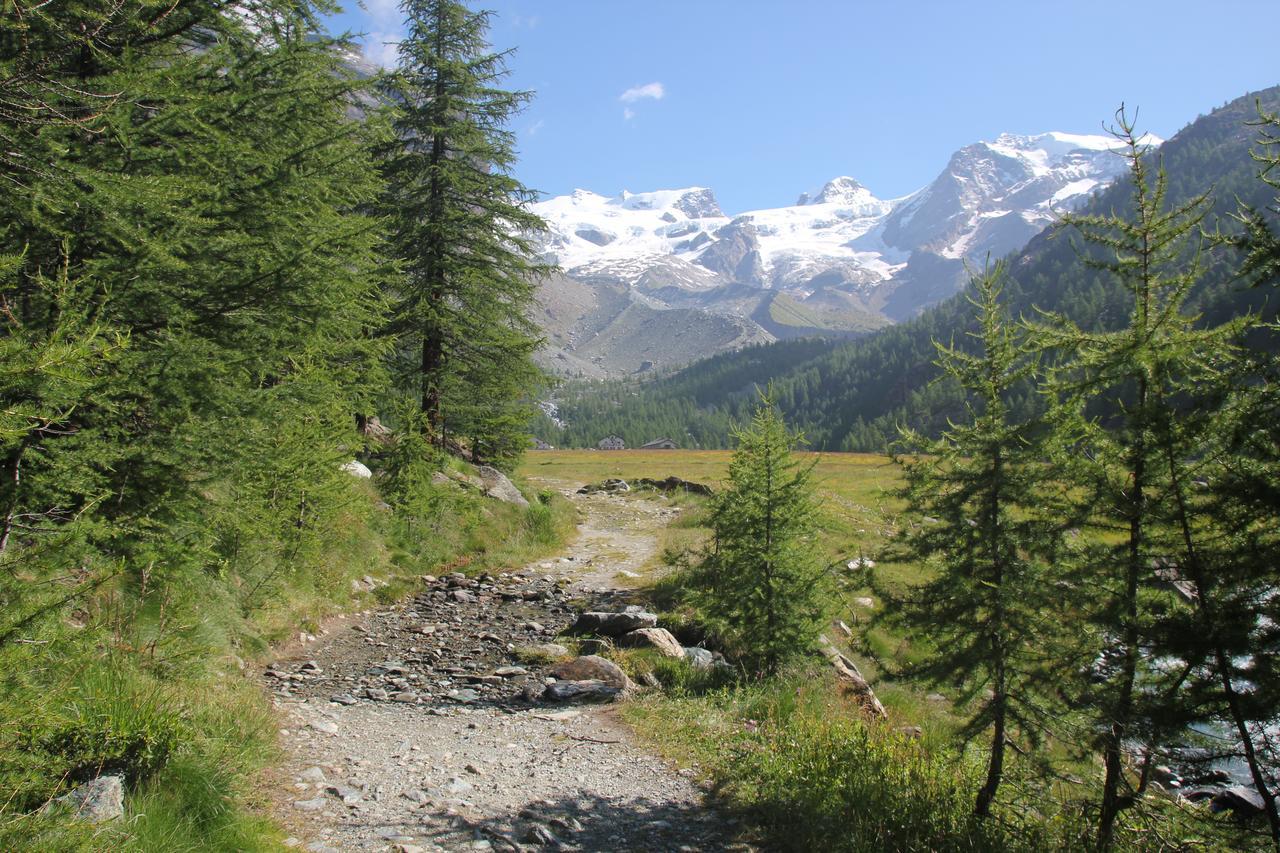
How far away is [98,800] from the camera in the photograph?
3721 millimetres

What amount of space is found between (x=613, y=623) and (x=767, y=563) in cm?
323

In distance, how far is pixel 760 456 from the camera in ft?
31.8

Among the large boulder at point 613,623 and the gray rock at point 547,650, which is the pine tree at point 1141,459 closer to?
the large boulder at point 613,623

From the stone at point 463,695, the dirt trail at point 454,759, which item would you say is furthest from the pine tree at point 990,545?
the stone at point 463,695

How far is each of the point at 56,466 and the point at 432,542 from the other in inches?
407

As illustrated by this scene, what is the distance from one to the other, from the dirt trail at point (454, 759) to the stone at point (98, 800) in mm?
1213

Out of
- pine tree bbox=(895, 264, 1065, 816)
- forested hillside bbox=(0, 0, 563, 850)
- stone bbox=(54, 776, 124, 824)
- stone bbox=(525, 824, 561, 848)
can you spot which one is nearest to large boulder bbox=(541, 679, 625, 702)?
stone bbox=(525, 824, 561, 848)

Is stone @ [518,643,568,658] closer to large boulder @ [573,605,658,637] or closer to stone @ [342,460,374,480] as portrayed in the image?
large boulder @ [573,605,658,637]

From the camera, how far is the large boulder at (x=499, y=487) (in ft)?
62.3

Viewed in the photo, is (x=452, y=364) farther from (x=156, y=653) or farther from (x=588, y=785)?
(x=588, y=785)

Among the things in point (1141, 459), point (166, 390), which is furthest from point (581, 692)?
point (1141, 459)

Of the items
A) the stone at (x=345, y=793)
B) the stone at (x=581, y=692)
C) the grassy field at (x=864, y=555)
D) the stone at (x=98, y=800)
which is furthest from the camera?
the stone at (x=581, y=692)

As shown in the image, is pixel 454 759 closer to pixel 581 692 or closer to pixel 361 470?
pixel 581 692

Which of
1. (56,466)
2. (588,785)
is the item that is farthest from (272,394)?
(588,785)
